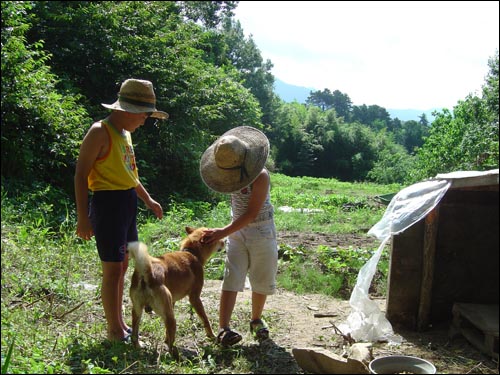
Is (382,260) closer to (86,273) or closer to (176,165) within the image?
(86,273)

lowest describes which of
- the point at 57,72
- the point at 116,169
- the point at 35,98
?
the point at 116,169

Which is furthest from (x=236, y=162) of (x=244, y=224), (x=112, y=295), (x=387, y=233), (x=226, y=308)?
(x=387, y=233)

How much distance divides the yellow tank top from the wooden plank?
283 cm

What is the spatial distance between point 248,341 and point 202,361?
2.59 feet

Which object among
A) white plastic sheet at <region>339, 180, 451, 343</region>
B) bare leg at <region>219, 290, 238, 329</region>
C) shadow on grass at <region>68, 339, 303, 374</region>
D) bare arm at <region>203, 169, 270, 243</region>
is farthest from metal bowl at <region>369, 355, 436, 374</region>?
bare arm at <region>203, 169, 270, 243</region>

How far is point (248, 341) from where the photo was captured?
15.3 feet

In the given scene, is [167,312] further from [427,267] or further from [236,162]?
[427,267]

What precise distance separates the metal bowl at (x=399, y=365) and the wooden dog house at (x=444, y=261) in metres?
1.01

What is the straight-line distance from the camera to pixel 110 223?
4.05 meters

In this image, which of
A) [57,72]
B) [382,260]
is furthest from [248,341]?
[57,72]

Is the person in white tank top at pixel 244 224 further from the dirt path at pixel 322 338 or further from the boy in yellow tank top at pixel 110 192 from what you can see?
the boy in yellow tank top at pixel 110 192

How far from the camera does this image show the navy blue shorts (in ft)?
13.2

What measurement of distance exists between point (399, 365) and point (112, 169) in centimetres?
272

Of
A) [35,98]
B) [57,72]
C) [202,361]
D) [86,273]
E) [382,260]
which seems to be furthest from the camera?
[57,72]
